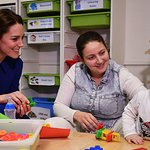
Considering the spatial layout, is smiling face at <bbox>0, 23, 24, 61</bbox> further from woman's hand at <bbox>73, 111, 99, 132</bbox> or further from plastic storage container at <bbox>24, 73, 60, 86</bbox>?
plastic storage container at <bbox>24, 73, 60, 86</bbox>

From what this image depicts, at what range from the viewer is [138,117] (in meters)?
1.22

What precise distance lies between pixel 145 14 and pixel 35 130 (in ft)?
5.35

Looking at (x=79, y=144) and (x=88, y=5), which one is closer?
(x=79, y=144)

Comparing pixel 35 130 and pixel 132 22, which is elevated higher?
pixel 132 22

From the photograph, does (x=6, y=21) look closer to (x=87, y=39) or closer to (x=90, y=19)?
(x=87, y=39)

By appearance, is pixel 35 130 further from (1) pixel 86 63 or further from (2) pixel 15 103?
(1) pixel 86 63

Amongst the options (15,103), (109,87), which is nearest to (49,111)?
(109,87)

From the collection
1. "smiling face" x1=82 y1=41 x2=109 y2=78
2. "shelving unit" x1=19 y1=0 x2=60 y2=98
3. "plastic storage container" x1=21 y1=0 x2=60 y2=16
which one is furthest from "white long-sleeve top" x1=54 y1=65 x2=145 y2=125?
"plastic storage container" x1=21 y1=0 x2=60 y2=16

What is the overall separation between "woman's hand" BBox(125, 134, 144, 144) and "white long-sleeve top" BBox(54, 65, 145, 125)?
40cm

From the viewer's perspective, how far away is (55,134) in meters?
1.09

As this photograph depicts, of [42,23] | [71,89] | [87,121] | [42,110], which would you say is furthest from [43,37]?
[87,121]

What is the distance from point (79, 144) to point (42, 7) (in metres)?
1.57

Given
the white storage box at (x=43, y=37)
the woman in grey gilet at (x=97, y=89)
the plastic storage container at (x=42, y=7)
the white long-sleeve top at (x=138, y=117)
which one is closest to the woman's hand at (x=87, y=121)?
the woman in grey gilet at (x=97, y=89)

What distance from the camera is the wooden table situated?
98cm
